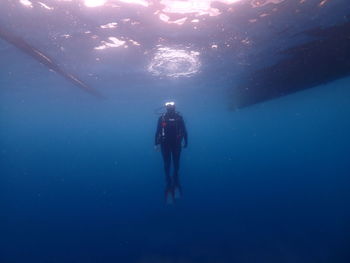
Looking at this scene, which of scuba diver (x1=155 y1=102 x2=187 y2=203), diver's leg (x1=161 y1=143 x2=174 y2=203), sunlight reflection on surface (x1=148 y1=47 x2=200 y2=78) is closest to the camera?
scuba diver (x1=155 y1=102 x2=187 y2=203)

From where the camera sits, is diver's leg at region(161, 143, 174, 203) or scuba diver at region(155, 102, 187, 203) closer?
scuba diver at region(155, 102, 187, 203)

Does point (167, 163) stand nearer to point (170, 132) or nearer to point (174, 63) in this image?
point (170, 132)

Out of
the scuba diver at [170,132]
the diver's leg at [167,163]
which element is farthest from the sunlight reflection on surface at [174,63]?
the diver's leg at [167,163]

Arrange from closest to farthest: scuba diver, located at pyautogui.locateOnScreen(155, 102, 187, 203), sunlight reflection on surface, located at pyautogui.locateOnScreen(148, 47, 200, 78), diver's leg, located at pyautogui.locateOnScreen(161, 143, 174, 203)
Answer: scuba diver, located at pyautogui.locateOnScreen(155, 102, 187, 203)
diver's leg, located at pyautogui.locateOnScreen(161, 143, 174, 203)
sunlight reflection on surface, located at pyautogui.locateOnScreen(148, 47, 200, 78)

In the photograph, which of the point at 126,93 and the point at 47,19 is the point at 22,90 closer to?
the point at 126,93

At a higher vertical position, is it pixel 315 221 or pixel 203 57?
pixel 203 57

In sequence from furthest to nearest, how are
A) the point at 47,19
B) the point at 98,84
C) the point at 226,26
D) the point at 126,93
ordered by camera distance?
1. the point at 126,93
2. the point at 98,84
3. the point at 226,26
4. the point at 47,19

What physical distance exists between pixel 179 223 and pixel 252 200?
35.8ft

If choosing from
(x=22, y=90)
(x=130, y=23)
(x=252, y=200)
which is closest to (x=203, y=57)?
(x=130, y=23)

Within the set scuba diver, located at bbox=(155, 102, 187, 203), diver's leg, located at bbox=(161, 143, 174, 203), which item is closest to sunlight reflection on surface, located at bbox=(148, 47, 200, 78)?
scuba diver, located at bbox=(155, 102, 187, 203)

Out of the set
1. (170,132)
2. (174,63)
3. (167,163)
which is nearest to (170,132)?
(170,132)

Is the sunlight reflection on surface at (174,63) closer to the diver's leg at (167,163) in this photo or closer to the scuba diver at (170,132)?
the scuba diver at (170,132)

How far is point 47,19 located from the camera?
10852 millimetres

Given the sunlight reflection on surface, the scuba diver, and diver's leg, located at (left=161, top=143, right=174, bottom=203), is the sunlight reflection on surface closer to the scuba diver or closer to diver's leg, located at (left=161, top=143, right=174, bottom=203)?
the scuba diver
